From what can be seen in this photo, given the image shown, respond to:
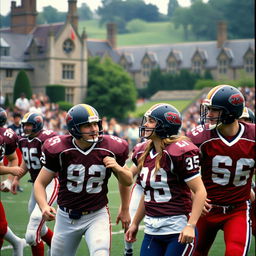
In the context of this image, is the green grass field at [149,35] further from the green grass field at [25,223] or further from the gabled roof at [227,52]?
the green grass field at [25,223]

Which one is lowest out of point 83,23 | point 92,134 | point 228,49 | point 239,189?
point 239,189

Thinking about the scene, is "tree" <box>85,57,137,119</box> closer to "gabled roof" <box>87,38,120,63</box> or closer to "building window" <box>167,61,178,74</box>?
"gabled roof" <box>87,38,120,63</box>

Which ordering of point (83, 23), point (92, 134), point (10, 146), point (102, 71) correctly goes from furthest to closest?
point (83, 23) → point (102, 71) → point (10, 146) → point (92, 134)

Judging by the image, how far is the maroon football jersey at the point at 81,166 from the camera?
563 cm

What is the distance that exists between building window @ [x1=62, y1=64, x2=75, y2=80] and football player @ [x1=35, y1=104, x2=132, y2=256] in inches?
2169

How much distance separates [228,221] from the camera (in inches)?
228

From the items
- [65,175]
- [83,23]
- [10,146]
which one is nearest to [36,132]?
[10,146]

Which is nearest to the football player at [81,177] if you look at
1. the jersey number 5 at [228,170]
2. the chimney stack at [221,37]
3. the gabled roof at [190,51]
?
the jersey number 5 at [228,170]

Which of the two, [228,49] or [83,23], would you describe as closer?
[228,49]

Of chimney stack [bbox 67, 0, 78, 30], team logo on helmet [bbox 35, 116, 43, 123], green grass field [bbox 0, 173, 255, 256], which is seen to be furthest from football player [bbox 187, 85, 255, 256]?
chimney stack [bbox 67, 0, 78, 30]

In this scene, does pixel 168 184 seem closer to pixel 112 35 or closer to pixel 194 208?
pixel 194 208

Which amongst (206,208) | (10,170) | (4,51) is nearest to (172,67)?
(4,51)

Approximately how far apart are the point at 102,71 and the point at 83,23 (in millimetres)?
84558

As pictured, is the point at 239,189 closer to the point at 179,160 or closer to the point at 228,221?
the point at 228,221
